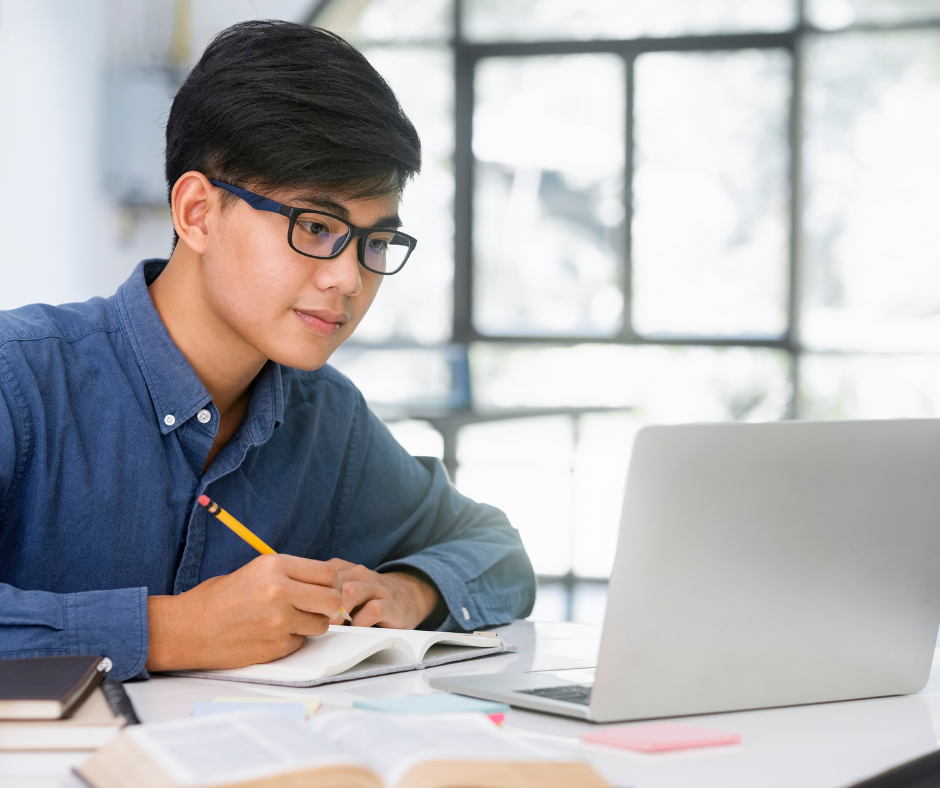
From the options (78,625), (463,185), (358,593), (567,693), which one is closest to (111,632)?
(78,625)

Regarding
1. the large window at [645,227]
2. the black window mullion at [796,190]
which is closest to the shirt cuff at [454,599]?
the large window at [645,227]

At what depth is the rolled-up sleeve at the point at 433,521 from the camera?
132 cm

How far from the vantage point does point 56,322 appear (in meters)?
1.17

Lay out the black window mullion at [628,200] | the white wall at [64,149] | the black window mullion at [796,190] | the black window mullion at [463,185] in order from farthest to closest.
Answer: the black window mullion at [463,185]
the black window mullion at [628,200]
the black window mullion at [796,190]
the white wall at [64,149]

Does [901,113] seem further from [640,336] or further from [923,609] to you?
[923,609]

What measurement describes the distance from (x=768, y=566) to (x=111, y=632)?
22.3 inches

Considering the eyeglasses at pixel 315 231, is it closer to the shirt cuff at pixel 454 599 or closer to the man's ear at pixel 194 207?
the man's ear at pixel 194 207

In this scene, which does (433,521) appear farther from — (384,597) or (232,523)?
(232,523)

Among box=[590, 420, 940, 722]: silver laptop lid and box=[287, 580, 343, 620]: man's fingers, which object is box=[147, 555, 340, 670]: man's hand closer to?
box=[287, 580, 343, 620]: man's fingers

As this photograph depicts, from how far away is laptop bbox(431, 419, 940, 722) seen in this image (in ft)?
2.52

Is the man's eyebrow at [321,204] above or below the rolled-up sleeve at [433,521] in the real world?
above

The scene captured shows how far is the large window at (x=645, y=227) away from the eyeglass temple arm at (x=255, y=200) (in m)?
3.01

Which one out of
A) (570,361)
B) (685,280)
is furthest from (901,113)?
(570,361)

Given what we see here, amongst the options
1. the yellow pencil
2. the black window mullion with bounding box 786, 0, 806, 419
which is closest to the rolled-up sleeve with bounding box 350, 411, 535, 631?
the yellow pencil
